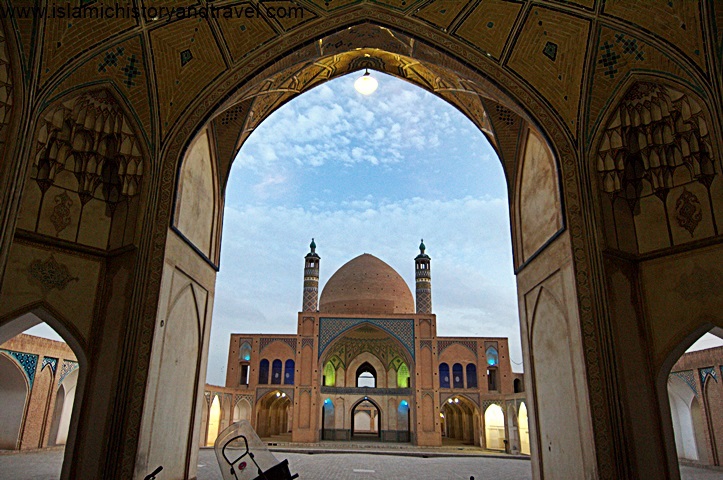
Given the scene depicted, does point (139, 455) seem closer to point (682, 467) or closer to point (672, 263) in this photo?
point (672, 263)

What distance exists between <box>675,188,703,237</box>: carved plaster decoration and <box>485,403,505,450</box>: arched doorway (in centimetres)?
1492

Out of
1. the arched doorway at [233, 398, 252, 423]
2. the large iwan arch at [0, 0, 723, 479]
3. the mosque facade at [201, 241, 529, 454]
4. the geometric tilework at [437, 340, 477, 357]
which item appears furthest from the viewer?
the geometric tilework at [437, 340, 477, 357]

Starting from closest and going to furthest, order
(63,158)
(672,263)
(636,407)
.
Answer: (636,407) → (672,263) → (63,158)

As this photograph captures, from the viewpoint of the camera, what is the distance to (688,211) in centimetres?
572

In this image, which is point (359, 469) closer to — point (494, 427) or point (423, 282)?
point (494, 427)

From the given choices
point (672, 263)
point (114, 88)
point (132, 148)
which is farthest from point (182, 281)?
point (672, 263)

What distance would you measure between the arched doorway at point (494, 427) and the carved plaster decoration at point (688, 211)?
14.9 meters

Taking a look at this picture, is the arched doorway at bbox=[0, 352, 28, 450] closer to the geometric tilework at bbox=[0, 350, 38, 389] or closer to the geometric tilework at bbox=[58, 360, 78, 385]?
the geometric tilework at bbox=[0, 350, 38, 389]

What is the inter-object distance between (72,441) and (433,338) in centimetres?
1614

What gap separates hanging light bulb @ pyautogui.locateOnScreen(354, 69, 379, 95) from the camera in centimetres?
773

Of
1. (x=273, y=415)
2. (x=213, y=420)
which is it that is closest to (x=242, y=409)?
(x=213, y=420)

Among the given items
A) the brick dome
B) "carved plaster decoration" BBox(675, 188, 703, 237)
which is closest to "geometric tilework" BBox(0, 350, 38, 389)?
the brick dome

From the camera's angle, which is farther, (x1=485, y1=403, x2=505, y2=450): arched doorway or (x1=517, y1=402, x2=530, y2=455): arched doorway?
(x1=485, y1=403, x2=505, y2=450): arched doorway

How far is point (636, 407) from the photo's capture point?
16.9ft
